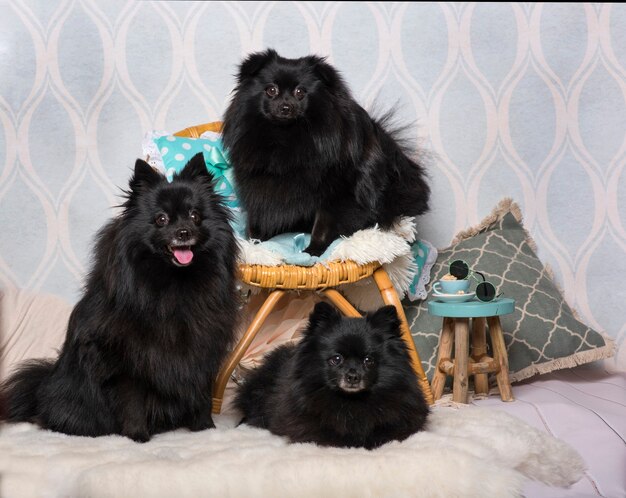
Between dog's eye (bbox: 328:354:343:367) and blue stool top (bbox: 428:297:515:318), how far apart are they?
749 mm

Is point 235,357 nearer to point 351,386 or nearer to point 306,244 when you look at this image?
point 306,244

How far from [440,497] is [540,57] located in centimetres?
265

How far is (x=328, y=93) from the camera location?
2764 millimetres

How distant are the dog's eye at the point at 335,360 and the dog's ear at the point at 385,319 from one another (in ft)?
0.49

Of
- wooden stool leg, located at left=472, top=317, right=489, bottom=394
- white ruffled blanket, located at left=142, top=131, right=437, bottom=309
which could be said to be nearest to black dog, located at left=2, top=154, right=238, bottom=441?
white ruffled blanket, located at left=142, top=131, right=437, bottom=309

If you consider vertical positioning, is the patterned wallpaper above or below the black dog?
above

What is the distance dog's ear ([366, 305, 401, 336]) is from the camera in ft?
6.89

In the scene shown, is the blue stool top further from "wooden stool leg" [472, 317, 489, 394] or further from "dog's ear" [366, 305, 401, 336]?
"dog's ear" [366, 305, 401, 336]

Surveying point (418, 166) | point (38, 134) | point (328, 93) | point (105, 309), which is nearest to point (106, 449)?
point (105, 309)

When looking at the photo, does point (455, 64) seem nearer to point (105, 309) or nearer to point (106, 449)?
point (105, 309)

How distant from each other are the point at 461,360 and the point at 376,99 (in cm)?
152

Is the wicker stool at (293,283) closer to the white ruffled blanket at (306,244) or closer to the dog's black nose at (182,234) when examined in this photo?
the white ruffled blanket at (306,244)

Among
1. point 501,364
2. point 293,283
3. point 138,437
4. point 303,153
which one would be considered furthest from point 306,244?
point 138,437

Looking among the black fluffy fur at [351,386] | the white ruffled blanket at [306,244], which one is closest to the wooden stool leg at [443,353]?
the white ruffled blanket at [306,244]
